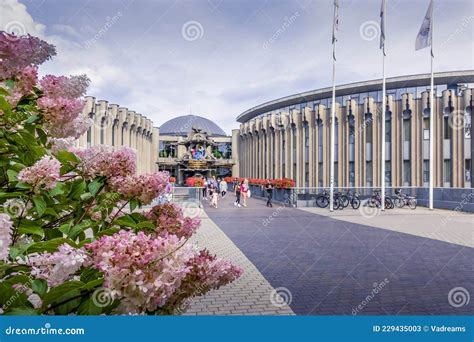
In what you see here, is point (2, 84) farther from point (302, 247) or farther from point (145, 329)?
point (302, 247)

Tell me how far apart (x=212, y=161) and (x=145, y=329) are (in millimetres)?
39841

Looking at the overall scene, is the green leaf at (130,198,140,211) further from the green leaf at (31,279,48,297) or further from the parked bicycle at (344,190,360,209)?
the parked bicycle at (344,190,360,209)

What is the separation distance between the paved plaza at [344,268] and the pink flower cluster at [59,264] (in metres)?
3.44

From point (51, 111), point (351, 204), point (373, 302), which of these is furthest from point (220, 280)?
point (351, 204)

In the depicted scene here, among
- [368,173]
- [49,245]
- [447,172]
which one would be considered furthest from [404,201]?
[49,245]

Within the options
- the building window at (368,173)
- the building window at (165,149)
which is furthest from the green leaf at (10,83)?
the building window at (368,173)

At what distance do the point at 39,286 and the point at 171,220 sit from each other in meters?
0.73

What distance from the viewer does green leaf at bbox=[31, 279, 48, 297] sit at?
131 centimetres

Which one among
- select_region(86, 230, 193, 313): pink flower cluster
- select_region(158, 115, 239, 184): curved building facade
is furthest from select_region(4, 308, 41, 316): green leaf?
select_region(158, 115, 239, 184): curved building facade

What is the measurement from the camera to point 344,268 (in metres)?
6.57

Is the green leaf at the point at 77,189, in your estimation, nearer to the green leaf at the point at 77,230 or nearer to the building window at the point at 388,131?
the green leaf at the point at 77,230

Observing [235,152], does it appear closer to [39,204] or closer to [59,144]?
[59,144]

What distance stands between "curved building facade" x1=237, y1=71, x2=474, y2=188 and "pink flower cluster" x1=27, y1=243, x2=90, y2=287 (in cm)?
3220

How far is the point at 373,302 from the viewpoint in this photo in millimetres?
4715
